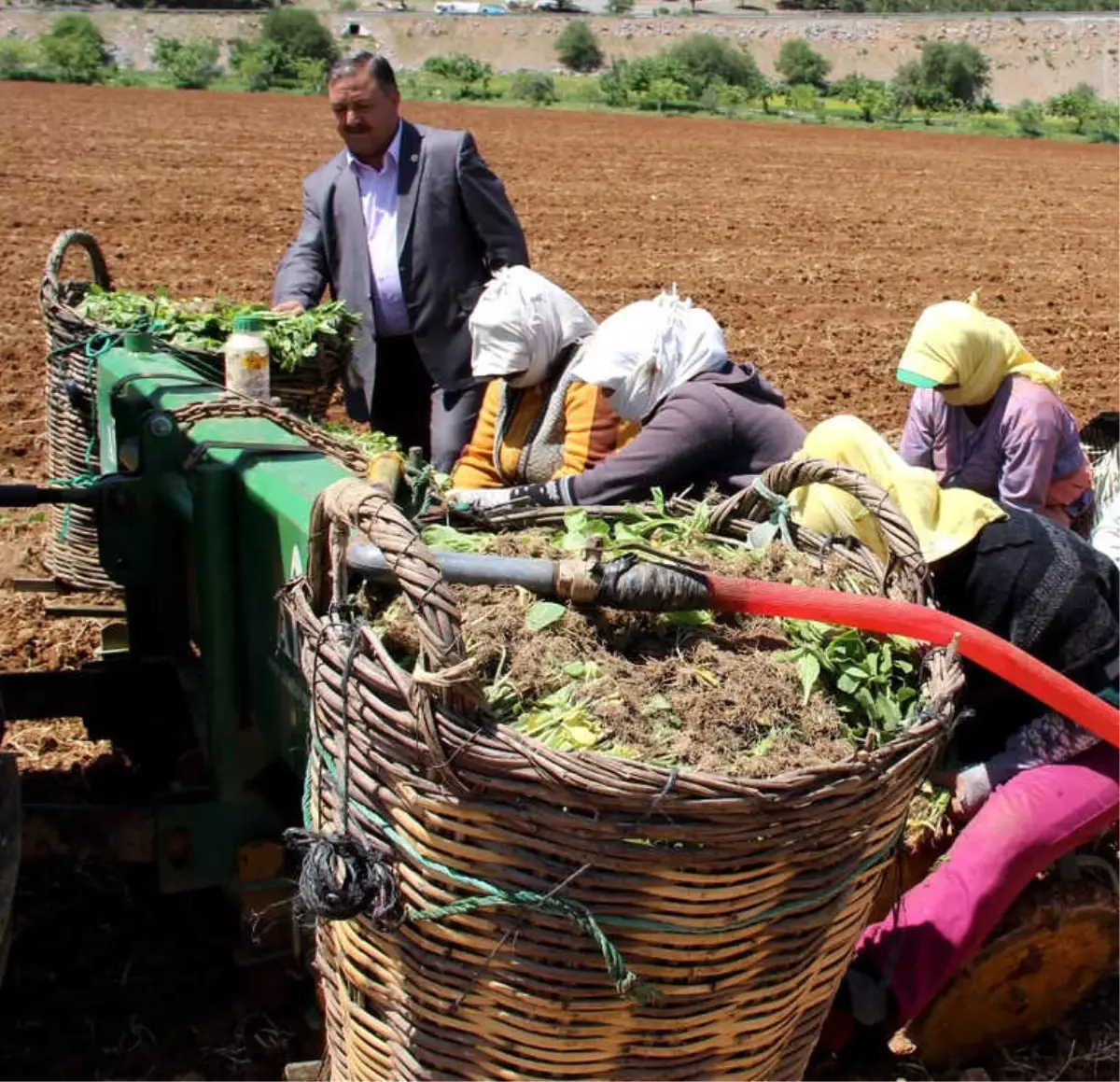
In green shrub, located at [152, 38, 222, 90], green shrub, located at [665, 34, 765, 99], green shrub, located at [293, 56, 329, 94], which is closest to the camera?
green shrub, located at [152, 38, 222, 90]

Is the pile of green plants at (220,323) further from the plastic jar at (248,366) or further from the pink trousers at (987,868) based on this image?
the pink trousers at (987,868)

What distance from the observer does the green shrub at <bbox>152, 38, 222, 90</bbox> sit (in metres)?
44.1

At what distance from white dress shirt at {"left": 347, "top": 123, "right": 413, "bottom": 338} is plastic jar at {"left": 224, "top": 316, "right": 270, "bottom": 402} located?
1304 mm

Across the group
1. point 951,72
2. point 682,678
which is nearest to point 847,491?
point 682,678

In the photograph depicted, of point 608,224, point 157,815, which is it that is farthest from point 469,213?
point 608,224

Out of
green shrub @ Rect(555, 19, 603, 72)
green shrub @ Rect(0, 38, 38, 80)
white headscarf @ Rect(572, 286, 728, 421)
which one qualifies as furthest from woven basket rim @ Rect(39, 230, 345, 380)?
green shrub @ Rect(555, 19, 603, 72)

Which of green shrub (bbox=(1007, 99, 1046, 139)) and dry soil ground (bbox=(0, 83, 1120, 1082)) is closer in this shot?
dry soil ground (bbox=(0, 83, 1120, 1082))

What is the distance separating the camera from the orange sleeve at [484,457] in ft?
13.4

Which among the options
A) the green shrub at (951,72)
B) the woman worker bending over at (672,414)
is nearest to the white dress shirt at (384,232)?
the woman worker bending over at (672,414)

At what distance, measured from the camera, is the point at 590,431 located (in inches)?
147

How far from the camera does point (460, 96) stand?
44656mm

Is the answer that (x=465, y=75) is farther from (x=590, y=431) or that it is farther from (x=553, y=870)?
(x=553, y=870)

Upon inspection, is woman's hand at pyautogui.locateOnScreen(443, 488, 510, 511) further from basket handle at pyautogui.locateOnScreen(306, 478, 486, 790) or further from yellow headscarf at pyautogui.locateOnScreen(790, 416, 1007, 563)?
basket handle at pyautogui.locateOnScreen(306, 478, 486, 790)

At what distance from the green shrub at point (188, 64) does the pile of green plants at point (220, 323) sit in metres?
41.7
